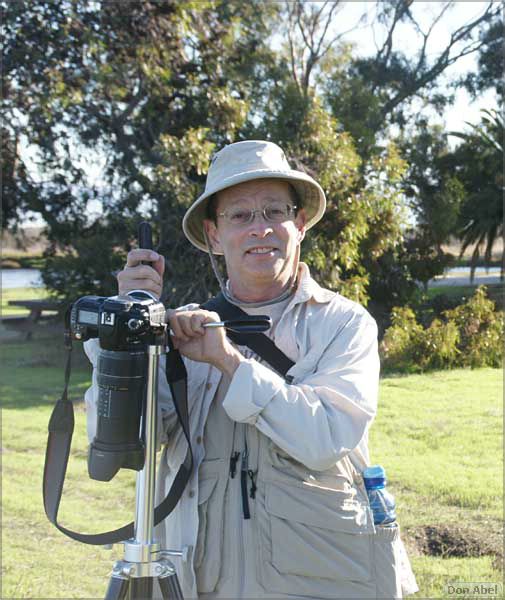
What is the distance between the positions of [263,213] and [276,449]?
69 centimetres

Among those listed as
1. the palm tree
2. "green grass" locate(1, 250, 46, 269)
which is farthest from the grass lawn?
the palm tree

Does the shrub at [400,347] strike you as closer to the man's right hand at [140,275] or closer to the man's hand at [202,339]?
the man's right hand at [140,275]

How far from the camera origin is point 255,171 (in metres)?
2.18

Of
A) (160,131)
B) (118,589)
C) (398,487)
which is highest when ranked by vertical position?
(160,131)

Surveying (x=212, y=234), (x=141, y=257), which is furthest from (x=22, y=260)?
(x=141, y=257)

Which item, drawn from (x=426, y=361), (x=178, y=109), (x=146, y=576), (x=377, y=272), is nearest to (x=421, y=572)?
(x=146, y=576)

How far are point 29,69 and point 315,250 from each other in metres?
4.63

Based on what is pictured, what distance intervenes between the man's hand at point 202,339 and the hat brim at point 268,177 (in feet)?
1.65

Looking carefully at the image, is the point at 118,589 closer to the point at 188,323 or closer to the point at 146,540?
the point at 146,540

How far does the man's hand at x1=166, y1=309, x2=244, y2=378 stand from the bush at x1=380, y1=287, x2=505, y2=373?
8.09 metres

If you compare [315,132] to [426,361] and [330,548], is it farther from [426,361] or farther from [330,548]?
[330,548]

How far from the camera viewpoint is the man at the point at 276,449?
184 cm

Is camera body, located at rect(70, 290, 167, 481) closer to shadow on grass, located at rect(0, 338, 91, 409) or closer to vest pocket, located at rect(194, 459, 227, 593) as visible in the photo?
vest pocket, located at rect(194, 459, 227, 593)

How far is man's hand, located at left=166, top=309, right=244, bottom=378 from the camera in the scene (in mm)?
1828
